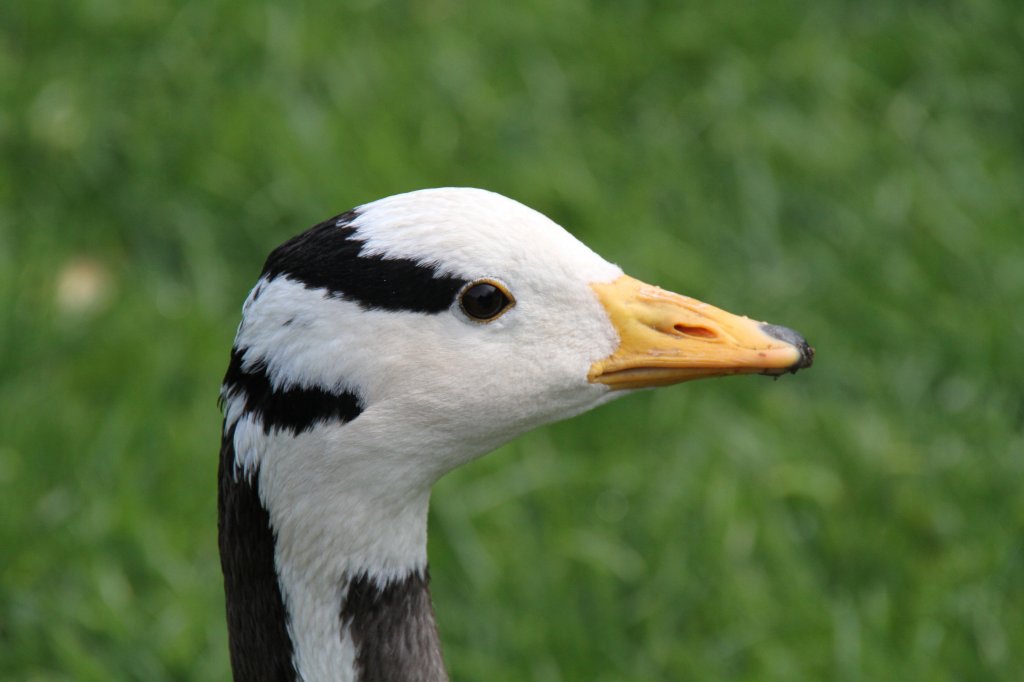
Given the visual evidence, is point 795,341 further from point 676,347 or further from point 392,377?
point 392,377

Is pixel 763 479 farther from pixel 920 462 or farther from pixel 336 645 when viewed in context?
pixel 336 645

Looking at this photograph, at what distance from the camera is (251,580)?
7.18 ft

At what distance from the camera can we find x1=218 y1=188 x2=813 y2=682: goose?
2020mm

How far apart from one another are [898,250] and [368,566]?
2.70 metres

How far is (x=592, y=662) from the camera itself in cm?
324

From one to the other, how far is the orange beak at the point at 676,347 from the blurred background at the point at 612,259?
4.11 feet

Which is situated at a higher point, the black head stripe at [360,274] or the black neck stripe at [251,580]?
the black head stripe at [360,274]

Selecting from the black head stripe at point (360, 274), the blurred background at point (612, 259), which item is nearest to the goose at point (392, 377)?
the black head stripe at point (360, 274)

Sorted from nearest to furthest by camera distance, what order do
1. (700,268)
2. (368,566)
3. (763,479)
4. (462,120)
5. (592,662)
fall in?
(368,566), (592,662), (763,479), (700,268), (462,120)

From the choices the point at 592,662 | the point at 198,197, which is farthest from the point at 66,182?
the point at 592,662

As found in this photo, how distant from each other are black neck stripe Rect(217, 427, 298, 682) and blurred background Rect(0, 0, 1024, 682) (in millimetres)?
1003

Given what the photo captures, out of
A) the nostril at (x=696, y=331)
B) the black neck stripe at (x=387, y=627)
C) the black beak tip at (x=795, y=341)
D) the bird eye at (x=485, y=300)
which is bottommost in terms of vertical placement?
the black neck stripe at (x=387, y=627)

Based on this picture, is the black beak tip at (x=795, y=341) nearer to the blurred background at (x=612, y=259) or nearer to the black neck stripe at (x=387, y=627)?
the black neck stripe at (x=387, y=627)

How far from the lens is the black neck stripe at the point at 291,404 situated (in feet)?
6.63
